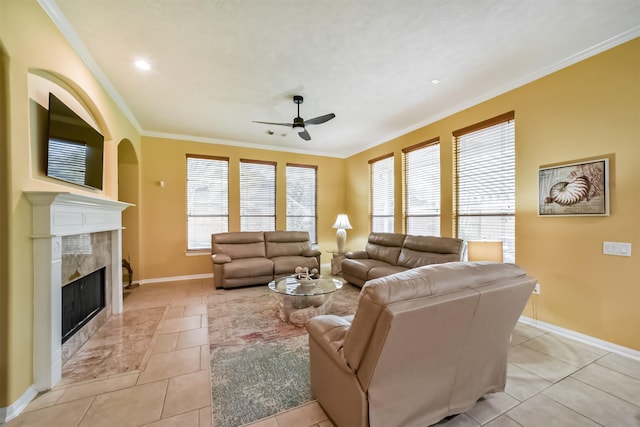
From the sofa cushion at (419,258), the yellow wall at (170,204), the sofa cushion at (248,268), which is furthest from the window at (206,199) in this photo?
the sofa cushion at (419,258)

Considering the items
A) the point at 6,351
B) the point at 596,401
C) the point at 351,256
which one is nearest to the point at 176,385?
the point at 6,351

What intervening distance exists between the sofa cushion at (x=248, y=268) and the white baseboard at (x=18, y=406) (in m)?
2.65

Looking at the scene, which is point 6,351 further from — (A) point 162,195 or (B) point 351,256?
(B) point 351,256

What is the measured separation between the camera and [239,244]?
5.23 meters

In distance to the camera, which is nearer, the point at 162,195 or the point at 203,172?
the point at 162,195

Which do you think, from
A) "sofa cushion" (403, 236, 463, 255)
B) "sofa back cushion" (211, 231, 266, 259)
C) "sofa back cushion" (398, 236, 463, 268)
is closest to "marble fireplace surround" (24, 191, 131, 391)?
"sofa back cushion" (211, 231, 266, 259)

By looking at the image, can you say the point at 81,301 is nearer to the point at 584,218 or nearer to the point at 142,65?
the point at 142,65

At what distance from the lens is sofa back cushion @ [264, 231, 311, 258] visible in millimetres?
5418

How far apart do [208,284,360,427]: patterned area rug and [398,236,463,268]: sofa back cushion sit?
1.18m

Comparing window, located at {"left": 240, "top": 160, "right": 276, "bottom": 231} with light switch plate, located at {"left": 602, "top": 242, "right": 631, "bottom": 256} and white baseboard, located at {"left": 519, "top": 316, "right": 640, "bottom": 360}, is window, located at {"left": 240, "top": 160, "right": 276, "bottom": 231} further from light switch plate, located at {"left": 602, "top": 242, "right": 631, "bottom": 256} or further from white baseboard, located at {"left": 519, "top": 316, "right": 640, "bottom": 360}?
light switch plate, located at {"left": 602, "top": 242, "right": 631, "bottom": 256}

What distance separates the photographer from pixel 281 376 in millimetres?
2098

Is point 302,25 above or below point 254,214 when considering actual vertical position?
above

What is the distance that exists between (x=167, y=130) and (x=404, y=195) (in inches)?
190

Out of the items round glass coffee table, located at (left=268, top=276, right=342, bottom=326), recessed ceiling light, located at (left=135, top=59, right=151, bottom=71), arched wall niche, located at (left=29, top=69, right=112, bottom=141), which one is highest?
recessed ceiling light, located at (left=135, top=59, right=151, bottom=71)
